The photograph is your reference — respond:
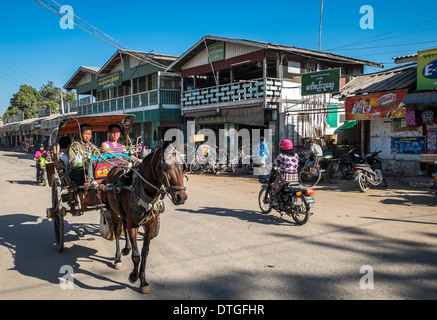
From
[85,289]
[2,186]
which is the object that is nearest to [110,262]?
[85,289]

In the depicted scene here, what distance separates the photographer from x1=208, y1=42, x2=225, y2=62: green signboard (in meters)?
20.1

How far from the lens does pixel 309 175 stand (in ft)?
44.8

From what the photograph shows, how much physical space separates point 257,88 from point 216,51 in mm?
4632

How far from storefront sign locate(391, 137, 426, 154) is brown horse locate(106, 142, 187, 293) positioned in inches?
497

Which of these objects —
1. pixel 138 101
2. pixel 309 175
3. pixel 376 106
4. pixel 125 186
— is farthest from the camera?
pixel 138 101

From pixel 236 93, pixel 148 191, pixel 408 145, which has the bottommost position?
pixel 148 191

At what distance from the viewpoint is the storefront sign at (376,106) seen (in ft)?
43.2

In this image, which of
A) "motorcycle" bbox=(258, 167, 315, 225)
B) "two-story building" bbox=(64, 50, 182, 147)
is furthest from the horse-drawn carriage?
"two-story building" bbox=(64, 50, 182, 147)

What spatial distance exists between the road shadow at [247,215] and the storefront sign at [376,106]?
799 cm

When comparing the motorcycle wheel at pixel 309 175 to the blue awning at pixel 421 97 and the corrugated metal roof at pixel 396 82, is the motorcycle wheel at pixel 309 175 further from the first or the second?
the corrugated metal roof at pixel 396 82

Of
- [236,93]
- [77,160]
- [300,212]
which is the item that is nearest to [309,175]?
[300,212]

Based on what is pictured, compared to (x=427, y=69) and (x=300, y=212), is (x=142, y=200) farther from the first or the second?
(x=427, y=69)
